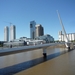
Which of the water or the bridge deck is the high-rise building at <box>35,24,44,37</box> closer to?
the water

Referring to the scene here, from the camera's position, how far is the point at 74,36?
3799 inches

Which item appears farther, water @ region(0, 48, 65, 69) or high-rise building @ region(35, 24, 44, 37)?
high-rise building @ region(35, 24, 44, 37)

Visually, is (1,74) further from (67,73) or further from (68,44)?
(68,44)

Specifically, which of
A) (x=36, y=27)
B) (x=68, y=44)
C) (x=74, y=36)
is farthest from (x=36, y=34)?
(x=68, y=44)

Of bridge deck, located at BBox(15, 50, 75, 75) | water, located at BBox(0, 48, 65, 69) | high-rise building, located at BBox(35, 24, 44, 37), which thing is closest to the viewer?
bridge deck, located at BBox(15, 50, 75, 75)

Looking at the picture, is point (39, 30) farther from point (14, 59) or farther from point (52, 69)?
point (52, 69)

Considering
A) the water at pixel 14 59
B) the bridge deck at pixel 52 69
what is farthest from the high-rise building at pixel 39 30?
the bridge deck at pixel 52 69

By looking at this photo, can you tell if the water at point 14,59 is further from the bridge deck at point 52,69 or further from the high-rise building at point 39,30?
the high-rise building at point 39,30

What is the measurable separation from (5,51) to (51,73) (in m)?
4.65

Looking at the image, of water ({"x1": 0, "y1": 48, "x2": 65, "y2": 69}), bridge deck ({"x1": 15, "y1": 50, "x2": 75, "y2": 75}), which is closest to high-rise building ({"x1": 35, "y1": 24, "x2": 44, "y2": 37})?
water ({"x1": 0, "y1": 48, "x2": 65, "y2": 69})

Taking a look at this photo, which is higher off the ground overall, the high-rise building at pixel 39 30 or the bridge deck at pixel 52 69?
the high-rise building at pixel 39 30

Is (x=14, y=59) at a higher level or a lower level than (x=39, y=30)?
lower

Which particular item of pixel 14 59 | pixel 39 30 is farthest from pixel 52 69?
pixel 39 30

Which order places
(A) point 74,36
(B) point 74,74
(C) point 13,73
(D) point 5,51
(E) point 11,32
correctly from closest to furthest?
(B) point 74,74
(C) point 13,73
(D) point 5,51
(E) point 11,32
(A) point 74,36
